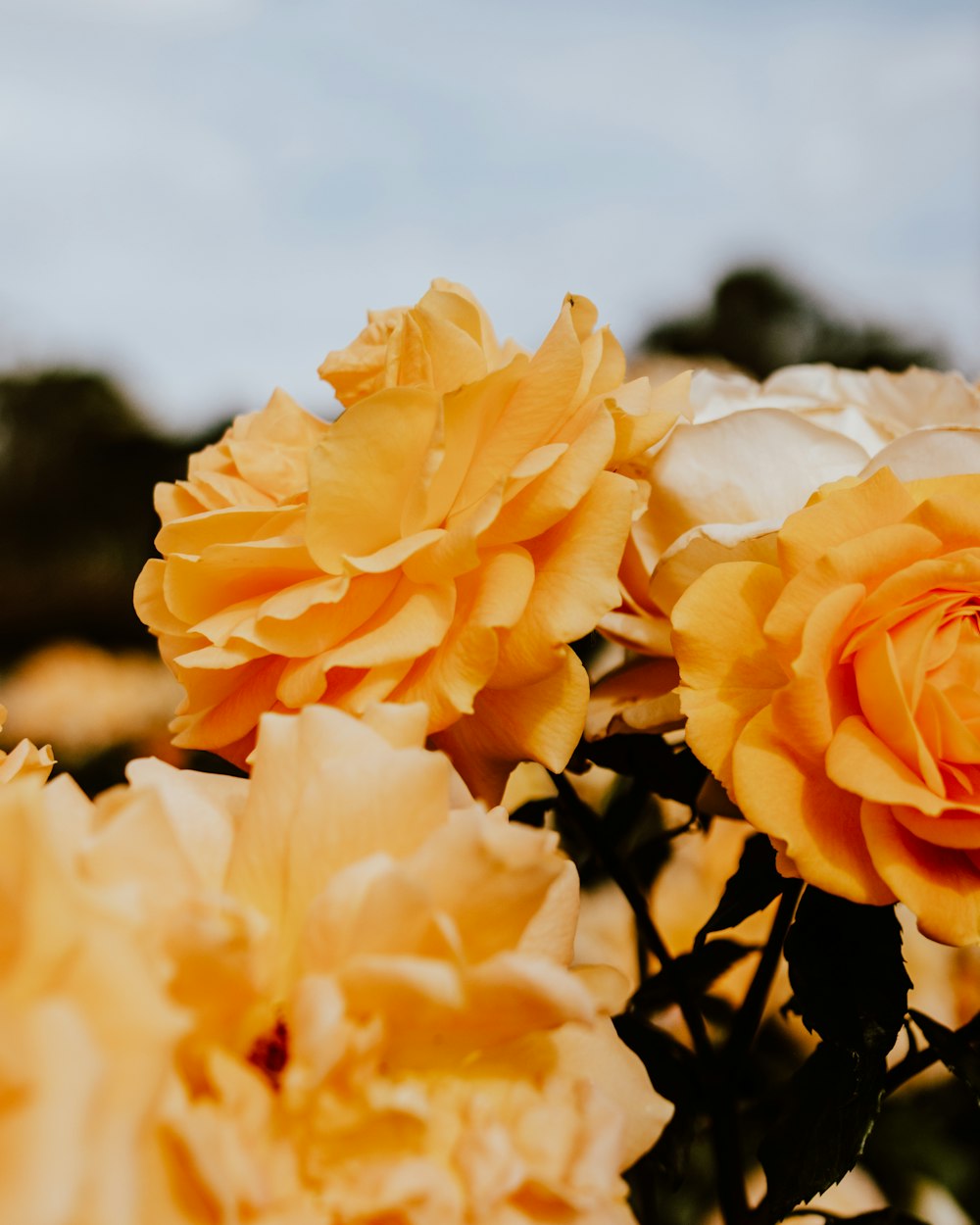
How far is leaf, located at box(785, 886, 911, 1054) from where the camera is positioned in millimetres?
424

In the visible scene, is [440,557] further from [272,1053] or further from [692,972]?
[692,972]

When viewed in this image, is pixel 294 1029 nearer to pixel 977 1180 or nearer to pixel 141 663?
pixel 977 1180

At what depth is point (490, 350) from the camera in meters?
0.50

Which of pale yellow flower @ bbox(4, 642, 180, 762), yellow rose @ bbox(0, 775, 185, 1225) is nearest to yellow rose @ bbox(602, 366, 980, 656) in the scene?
yellow rose @ bbox(0, 775, 185, 1225)

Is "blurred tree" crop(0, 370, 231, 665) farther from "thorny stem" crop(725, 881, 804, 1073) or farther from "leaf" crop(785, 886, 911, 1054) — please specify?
"leaf" crop(785, 886, 911, 1054)

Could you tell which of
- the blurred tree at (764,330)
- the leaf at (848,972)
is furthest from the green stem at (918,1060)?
the blurred tree at (764,330)

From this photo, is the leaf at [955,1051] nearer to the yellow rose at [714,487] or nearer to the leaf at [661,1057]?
the leaf at [661,1057]

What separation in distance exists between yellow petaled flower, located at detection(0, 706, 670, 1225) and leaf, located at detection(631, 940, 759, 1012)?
0.22m

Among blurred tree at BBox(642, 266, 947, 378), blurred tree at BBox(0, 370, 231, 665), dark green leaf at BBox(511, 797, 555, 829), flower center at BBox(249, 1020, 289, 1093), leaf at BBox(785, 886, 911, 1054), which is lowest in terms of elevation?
blurred tree at BBox(0, 370, 231, 665)

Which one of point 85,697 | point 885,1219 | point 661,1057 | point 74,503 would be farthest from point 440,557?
point 74,503

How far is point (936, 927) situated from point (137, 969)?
0.26 metres

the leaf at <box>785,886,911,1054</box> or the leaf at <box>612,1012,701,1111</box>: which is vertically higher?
the leaf at <box>785,886,911,1054</box>

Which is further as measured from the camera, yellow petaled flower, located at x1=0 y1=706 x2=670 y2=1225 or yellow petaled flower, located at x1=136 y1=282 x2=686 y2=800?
yellow petaled flower, located at x1=136 y1=282 x2=686 y2=800

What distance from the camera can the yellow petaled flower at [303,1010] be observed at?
0.26 meters
